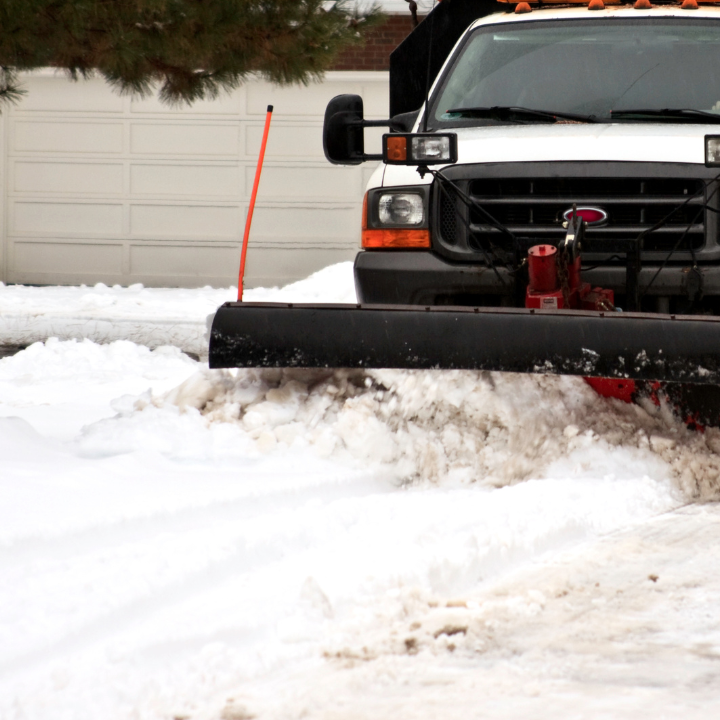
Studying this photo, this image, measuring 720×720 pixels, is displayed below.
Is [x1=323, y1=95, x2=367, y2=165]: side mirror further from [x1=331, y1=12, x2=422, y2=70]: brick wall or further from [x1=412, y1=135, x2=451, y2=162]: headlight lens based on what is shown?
[x1=331, y1=12, x2=422, y2=70]: brick wall

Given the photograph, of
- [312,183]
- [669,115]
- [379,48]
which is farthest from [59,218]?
[669,115]

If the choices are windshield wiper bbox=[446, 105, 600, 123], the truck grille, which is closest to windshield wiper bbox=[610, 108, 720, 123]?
windshield wiper bbox=[446, 105, 600, 123]

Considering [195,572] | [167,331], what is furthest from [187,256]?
[195,572]

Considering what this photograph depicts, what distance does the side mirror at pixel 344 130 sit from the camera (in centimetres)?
477

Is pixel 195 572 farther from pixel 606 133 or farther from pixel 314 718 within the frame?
pixel 606 133

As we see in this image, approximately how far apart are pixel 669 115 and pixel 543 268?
1146 millimetres

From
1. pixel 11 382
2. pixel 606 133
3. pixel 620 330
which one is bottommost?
pixel 11 382

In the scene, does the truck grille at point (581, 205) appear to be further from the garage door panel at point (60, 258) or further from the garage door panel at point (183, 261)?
the garage door panel at point (60, 258)

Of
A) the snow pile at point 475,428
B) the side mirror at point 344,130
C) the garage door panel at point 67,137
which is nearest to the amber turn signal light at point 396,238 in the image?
the side mirror at point 344,130

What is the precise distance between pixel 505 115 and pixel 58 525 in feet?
8.90

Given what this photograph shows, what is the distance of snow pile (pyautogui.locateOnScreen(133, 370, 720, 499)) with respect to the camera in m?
3.84

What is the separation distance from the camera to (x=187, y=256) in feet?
41.6

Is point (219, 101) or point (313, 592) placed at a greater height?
point (219, 101)

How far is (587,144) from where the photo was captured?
4.26 meters
